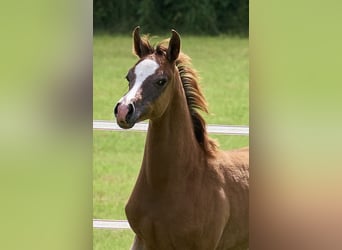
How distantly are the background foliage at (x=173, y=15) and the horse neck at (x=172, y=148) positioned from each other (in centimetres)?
27

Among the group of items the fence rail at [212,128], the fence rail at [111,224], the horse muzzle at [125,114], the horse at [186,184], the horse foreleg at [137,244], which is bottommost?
the horse foreleg at [137,244]

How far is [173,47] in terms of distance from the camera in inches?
114

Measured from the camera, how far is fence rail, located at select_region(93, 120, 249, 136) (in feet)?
9.91

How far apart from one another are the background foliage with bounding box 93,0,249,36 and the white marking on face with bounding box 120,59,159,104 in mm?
182

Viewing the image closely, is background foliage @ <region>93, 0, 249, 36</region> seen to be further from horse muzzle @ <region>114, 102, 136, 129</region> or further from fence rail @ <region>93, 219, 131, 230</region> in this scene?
fence rail @ <region>93, 219, 131, 230</region>

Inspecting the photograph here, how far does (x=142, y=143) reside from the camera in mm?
3100

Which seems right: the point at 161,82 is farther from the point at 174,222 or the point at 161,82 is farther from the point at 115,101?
the point at 174,222

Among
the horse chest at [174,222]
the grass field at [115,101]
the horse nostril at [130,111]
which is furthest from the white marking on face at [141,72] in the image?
the horse chest at [174,222]

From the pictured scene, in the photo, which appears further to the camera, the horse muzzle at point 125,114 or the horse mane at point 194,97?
the horse mane at point 194,97

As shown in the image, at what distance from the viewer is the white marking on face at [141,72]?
2812 mm

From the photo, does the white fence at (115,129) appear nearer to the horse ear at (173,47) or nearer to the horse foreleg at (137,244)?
the horse foreleg at (137,244)

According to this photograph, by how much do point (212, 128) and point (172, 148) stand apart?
174 millimetres
